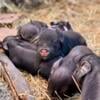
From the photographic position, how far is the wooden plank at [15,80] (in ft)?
11.1

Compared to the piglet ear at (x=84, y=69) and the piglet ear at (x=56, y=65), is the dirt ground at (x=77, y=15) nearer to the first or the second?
the piglet ear at (x=56, y=65)

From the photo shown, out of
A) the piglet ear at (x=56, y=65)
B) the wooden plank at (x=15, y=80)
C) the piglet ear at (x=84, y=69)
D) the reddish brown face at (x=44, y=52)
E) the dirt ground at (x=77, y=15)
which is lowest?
the dirt ground at (x=77, y=15)

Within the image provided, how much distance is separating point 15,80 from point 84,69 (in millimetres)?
599

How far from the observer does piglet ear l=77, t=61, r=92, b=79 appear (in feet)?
10.9

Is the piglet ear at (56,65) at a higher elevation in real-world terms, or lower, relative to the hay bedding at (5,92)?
higher

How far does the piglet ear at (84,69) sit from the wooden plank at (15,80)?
380mm

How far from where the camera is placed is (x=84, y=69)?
11.0 ft

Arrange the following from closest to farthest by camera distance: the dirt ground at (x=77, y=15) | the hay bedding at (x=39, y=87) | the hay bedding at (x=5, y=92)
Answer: the hay bedding at (x=5, y=92) < the hay bedding at (x=39, y=87) < the dirt ground at (x=77, y=15)

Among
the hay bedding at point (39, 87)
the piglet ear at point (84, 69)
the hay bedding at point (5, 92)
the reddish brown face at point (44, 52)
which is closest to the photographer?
the piglet ear at point (84, 69)

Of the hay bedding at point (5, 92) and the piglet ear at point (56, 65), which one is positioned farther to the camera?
the piglet ear at point (56, 65)

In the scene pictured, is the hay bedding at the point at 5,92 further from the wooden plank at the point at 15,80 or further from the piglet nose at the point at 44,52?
the piglet nose at the point at 44,52

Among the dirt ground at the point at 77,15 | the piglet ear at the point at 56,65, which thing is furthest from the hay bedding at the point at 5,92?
the dirt ground at the point at 77,15

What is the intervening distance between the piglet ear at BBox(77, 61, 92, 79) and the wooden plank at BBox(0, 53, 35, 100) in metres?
0.38

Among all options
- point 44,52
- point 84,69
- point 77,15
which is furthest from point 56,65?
point 77,15
